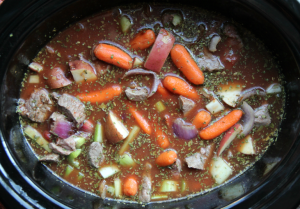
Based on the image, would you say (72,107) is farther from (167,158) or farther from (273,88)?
(273,88)

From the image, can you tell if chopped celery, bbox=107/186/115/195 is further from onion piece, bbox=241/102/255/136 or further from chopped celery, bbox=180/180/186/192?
onion piece, bbox=241/102/255/136

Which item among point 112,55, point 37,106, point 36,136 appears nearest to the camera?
point 112,55

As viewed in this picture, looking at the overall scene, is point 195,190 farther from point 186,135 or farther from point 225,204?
point 186,135

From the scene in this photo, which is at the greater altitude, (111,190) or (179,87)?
(179,87)

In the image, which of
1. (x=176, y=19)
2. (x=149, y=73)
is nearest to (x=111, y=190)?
(x=149, y=73)

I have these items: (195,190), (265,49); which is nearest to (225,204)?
(195,190)

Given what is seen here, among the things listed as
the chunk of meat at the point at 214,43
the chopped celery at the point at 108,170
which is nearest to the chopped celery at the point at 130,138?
the chopped celery at the point at 108,170
